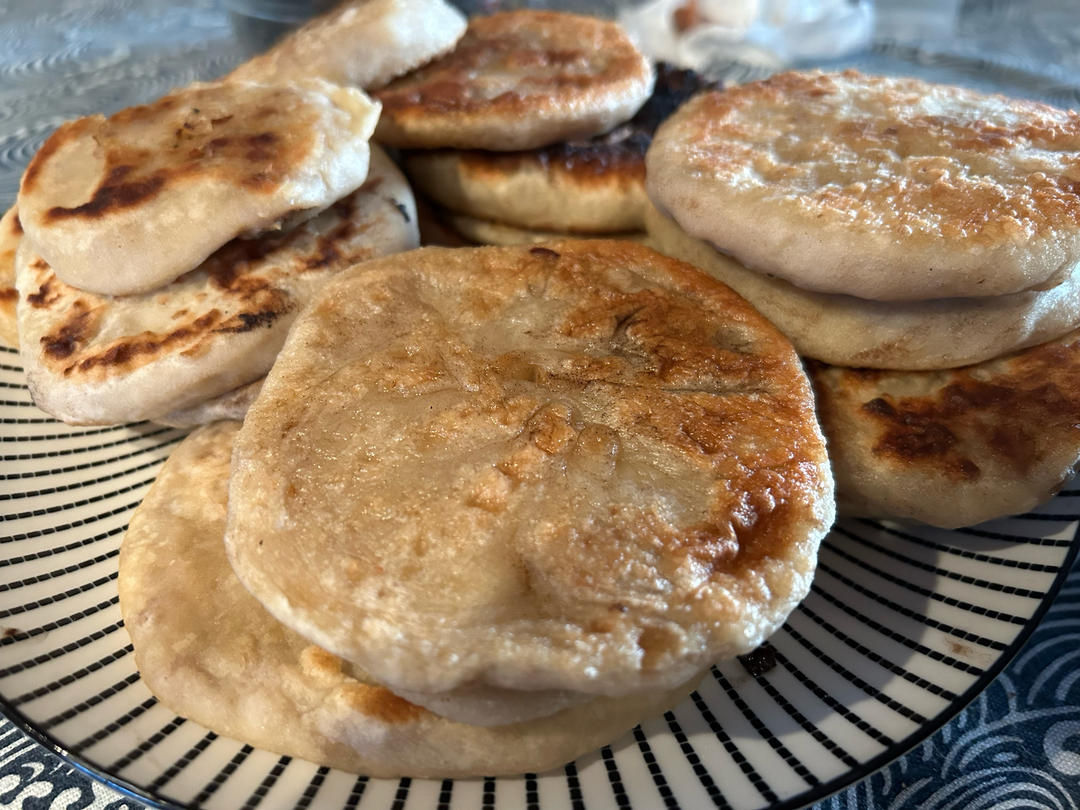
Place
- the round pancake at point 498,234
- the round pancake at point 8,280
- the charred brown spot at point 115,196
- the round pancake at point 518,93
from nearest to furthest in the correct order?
1. the charred brown spot at point 115,196
2. the round pancake at point 8,280
3. the round pancake at point 518,93
4. the round pancake at point 498,234

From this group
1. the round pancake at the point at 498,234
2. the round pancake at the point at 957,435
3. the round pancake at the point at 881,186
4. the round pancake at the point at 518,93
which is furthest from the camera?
the round pancake at the point at 498,234

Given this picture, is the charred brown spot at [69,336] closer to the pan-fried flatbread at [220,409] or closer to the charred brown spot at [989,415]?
the pan-fried flatbread at [220,409]

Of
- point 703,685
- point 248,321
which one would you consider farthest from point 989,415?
point 248,321

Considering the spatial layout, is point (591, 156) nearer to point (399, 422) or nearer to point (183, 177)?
point (183, 177)

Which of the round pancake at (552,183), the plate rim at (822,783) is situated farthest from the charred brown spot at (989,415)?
the round pancake at (552,183)

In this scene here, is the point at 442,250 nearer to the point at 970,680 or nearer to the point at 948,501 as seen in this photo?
the point at 948,501

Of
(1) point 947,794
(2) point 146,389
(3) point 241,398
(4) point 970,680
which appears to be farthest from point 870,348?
(2) point 146,389
